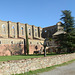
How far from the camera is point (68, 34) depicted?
929 inches

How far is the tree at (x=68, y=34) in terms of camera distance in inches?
922

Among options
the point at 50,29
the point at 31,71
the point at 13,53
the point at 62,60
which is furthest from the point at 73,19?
the point at 50,29

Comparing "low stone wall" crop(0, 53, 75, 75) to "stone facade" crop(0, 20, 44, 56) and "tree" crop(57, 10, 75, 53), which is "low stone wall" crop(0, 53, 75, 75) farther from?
"stone facade" crop(0, 20, 44, 56)

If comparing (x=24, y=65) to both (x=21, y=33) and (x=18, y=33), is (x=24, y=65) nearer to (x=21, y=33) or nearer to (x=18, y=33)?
(x=18, y=33)

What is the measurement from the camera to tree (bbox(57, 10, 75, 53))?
23422 mm

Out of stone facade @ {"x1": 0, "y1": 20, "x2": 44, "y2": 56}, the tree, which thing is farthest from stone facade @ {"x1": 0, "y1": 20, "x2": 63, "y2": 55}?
the tree

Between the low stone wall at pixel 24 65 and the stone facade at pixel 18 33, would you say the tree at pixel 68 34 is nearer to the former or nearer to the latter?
the low stone wall at pixel 24 65

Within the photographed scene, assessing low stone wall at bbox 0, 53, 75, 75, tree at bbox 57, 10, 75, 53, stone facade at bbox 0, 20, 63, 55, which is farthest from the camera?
stone facade at bbox 0, 20, 63, 55

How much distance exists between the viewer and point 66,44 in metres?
23.5

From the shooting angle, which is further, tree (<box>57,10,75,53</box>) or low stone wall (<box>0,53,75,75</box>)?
tree (<box>57,10,75,53</box>)

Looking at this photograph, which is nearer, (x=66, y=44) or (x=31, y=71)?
(x=31, y=71)

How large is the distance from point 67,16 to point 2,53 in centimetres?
1853

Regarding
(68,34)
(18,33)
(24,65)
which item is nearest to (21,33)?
(18,33)

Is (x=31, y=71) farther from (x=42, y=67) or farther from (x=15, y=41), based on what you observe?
(x=15, y=41)
